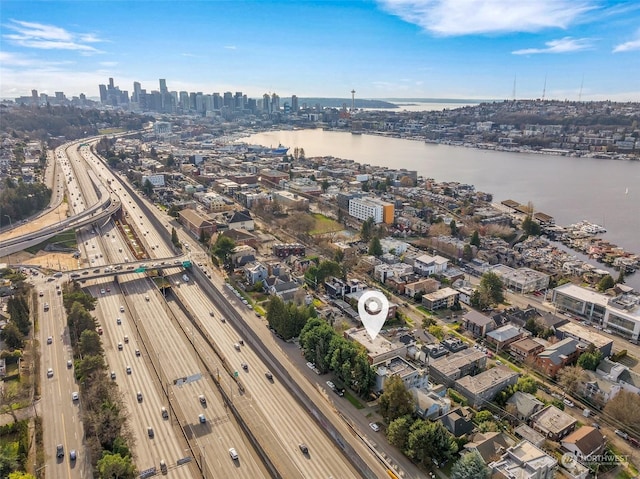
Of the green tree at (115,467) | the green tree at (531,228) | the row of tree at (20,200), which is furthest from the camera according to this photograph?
the row of tree at (20,200)

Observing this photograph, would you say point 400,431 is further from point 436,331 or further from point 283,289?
point 283,289

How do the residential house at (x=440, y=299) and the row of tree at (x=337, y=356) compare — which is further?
the residential house at (x=440, y=299)

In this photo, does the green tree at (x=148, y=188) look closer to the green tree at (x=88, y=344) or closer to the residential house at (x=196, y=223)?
the residential house at (x=196, y=223)

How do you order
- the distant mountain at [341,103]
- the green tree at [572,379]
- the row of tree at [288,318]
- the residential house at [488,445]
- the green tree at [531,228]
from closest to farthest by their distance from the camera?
the residential house at [488,445] < the green tree at [572,379] < the row of tree at [288,318] < the green tree at [531,228] < the distant mountain at [341,103]

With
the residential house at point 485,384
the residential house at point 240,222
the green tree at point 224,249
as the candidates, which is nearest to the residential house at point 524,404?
the residential house at point 485,384

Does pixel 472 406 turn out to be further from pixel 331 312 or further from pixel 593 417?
pixel 331 312
